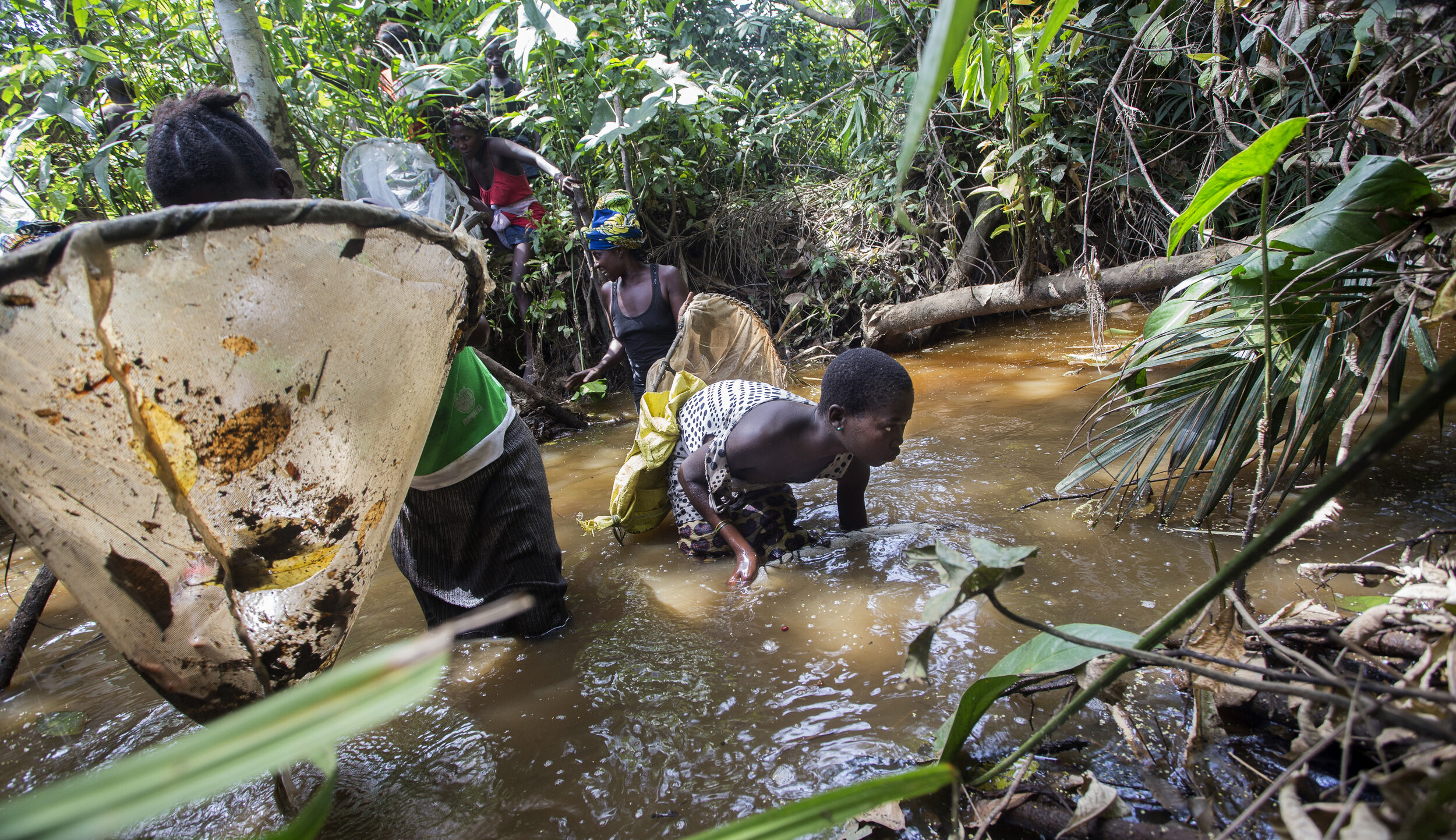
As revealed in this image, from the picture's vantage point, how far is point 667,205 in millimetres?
6430

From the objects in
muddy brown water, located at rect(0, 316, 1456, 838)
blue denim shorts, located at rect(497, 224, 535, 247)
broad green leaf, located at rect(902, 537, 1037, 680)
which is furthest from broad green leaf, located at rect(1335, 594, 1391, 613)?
blue denim shorts, located at rect(497, 224, 535, 247)

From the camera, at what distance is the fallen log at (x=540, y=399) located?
14.4 feet

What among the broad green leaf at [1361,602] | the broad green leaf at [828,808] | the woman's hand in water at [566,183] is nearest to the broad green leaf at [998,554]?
the broad green leaf at [828,808]

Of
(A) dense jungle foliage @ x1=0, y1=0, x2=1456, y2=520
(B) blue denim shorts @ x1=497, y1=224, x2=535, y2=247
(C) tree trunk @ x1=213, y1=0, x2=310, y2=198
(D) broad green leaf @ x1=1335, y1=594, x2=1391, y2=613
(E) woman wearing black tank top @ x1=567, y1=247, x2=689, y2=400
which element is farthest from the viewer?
(B) blue denim shorts @ x1=497, y1=224, x2=535, y2=247

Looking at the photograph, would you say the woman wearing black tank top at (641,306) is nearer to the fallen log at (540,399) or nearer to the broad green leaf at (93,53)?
the fallen log at (540,399)

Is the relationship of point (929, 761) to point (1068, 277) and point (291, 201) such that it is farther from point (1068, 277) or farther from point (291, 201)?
point (1068, 277)

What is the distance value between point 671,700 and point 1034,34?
12.6 ft

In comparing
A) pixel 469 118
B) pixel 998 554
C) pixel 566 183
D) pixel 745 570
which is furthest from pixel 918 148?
pixel 998 554

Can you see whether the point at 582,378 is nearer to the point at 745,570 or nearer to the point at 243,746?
the point at 745,570

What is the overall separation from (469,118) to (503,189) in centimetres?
55

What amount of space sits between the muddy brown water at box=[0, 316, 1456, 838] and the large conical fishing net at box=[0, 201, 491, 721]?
591mm

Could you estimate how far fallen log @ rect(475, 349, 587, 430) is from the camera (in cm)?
440

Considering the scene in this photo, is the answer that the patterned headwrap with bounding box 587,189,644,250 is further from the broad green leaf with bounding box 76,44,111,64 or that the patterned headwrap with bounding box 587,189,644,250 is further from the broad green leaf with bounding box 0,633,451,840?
the broad green leaf with bounding box 0,633,451,840

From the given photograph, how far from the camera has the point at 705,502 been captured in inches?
104
